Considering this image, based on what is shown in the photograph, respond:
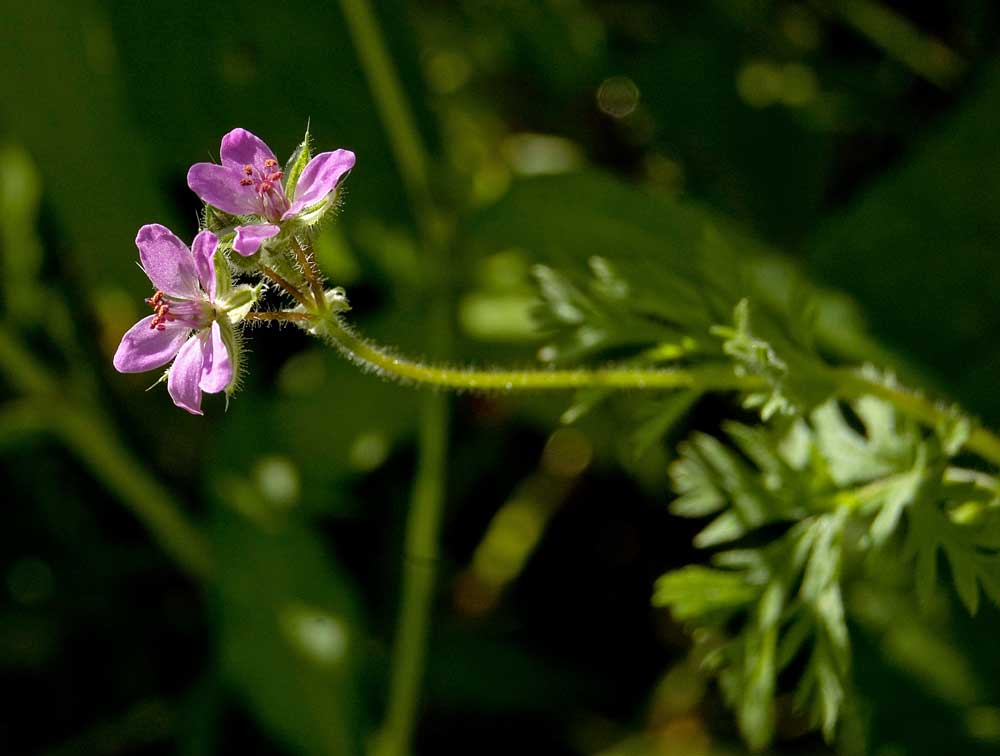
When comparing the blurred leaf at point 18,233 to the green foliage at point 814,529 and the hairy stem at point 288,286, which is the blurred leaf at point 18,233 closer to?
the hairy stem at point 288,286

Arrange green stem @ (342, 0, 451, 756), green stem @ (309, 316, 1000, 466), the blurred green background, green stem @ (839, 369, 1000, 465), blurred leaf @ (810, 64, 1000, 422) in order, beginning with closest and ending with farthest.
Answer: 1. green stem @ (309, 316, 1000, 466)
2. green stem @ (839, 369, 1000, 465)
3. blurred leaf @ (810, 64, 1000, 422)
4. green stem @ (342, 0, 451, 756)
5. the blurred green background

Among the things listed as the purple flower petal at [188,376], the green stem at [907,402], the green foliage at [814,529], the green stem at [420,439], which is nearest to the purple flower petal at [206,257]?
the purple flower petal at [188,376]

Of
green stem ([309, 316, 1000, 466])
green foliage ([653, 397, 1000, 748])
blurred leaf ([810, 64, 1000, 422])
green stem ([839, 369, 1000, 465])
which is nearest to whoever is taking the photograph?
green stem ([309, 316, 1000, 466])

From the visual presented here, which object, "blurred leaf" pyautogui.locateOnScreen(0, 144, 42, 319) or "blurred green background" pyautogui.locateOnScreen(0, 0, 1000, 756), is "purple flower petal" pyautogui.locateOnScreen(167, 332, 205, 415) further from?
"blurred leaf" pyautogui.locateOnScreen(0, 144, 42, 319)

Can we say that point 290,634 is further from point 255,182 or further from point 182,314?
point 255,182

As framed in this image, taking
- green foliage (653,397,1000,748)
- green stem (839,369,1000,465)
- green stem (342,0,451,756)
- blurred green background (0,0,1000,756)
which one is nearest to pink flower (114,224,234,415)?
green foliage (653,397,1000,748)

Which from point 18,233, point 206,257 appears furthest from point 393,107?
point 206,257

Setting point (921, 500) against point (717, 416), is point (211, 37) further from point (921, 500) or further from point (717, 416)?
point (921, 500)
